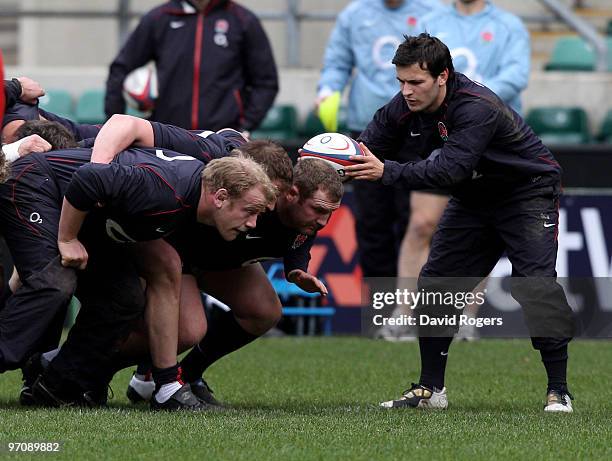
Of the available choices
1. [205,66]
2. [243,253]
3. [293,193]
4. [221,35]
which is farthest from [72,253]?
[221,35]

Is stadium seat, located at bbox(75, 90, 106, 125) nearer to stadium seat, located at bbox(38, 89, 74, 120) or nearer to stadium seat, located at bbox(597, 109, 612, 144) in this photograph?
stadium seat, located at bbox(38, 89, 74, 120)

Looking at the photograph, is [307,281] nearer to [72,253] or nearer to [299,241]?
[299,241]

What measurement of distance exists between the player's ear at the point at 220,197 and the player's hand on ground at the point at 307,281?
0.68 metres

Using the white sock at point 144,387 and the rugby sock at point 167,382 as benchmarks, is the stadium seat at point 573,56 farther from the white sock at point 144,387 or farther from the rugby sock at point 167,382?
the rugby sock at point 167,382

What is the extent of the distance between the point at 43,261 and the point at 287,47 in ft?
25.3

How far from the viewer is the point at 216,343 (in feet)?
22.0

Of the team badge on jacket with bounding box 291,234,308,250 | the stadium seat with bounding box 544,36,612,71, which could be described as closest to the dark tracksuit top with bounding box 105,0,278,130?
the team badge on jacket with bounding box 291,234,308,250

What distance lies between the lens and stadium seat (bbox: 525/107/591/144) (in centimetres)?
1244

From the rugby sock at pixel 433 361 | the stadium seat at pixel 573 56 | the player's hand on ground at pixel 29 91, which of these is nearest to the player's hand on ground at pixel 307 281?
the rugby sock at pixel 433 361

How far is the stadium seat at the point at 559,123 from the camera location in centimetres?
1244

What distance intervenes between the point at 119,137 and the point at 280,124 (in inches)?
259

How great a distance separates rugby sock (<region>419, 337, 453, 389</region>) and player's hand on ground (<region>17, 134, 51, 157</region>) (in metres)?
2.00

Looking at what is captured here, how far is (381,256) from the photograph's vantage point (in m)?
10.1

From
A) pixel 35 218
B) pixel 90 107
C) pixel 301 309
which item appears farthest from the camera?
pixel 90 107
